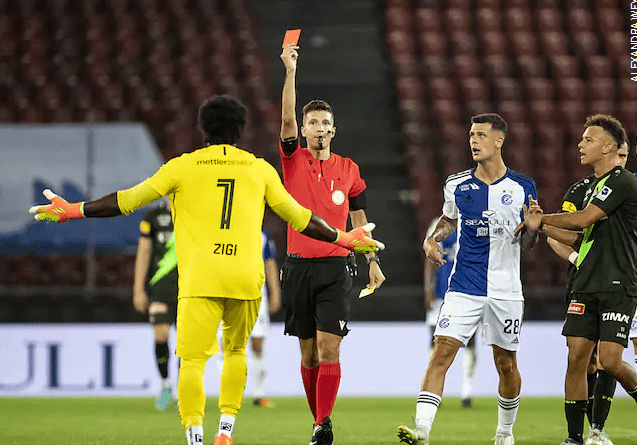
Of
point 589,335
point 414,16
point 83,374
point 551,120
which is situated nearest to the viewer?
point 589,335

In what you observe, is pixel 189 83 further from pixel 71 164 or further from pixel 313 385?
pixel 313 385

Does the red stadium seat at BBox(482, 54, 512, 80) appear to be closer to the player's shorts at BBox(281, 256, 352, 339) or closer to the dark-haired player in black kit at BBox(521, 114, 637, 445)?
the dark-haired player in black kit at BBox(521, 114, 637, 445)

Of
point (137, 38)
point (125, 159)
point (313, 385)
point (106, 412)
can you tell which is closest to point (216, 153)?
point (313, 385)

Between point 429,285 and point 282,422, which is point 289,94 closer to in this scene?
point 282,422

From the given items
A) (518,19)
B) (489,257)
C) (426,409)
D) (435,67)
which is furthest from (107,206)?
(518,19)

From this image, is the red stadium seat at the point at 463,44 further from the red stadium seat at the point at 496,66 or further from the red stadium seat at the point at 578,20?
the red stadium seat at the point at 578,20

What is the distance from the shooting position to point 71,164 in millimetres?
12688

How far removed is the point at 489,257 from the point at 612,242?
79 centimetres

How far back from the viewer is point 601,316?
6609 mm

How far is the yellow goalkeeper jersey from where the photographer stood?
5.43 meters

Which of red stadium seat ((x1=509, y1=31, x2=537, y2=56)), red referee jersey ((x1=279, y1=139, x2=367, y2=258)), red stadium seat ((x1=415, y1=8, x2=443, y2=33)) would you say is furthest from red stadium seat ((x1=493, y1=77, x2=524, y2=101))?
red referee jersey ((x1=279, y1=139, x2=367, y2=258))

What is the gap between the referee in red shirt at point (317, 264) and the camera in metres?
6.75

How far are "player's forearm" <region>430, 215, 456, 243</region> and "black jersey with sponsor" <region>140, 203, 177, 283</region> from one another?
13.0 feet

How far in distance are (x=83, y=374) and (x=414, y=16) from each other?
10.4 meters
